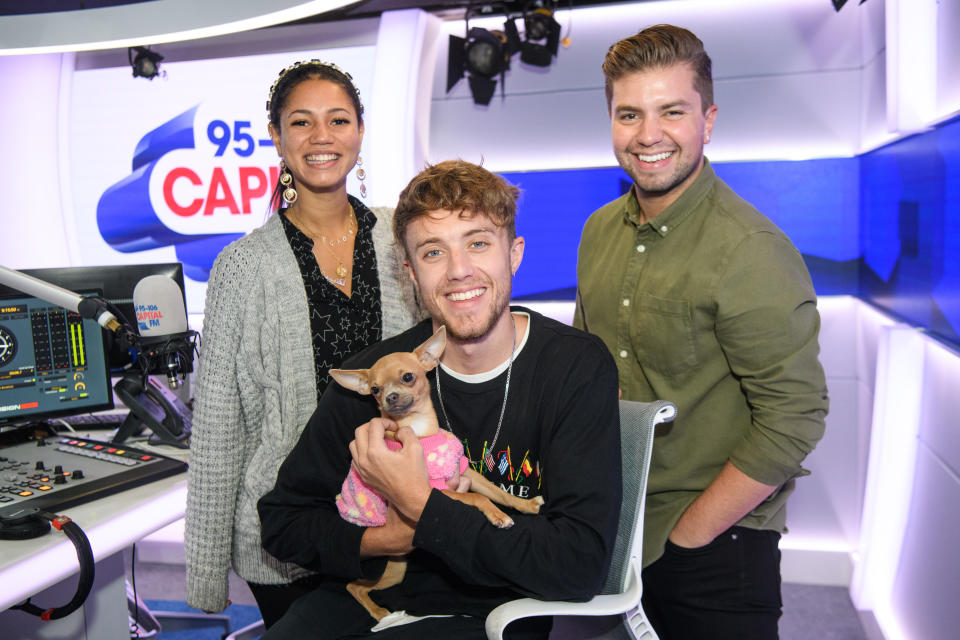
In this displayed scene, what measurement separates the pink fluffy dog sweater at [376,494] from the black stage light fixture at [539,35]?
3341 millimetres

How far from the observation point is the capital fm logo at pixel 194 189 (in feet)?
16.3

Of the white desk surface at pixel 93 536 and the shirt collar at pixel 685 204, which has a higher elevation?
the shirt collar at pixel 685 204

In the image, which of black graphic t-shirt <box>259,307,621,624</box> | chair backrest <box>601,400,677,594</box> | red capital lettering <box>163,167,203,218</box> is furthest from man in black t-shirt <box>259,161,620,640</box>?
red capital lettering <box>163,167,203,218</box>

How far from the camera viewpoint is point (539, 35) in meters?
4.36

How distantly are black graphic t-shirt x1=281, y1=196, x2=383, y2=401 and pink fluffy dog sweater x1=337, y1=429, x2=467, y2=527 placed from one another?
406 mm

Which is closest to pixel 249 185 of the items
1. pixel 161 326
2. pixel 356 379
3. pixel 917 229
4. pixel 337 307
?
pixel 161 326

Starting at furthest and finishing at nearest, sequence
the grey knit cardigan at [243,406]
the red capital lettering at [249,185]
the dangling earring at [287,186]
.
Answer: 1. the red capital lettering at [249,185]
2. the dangling earring at [287,186]
3. the grey knit cardigan at [243,406]

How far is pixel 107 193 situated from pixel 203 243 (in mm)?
854

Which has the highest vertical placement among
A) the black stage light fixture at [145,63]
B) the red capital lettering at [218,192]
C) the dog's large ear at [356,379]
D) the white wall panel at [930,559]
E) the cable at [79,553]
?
the black stage light fixture at [145,63]

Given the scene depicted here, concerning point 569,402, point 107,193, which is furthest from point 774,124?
point 107,193

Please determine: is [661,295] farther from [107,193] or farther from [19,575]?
[107,193]

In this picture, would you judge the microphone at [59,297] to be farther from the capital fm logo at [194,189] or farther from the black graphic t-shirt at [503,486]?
the capital fm logo at [194,189]

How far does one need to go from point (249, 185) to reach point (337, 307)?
3.23m

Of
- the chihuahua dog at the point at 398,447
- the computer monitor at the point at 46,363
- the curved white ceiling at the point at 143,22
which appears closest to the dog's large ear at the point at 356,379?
the chihuahua dog at the point at 398,447
